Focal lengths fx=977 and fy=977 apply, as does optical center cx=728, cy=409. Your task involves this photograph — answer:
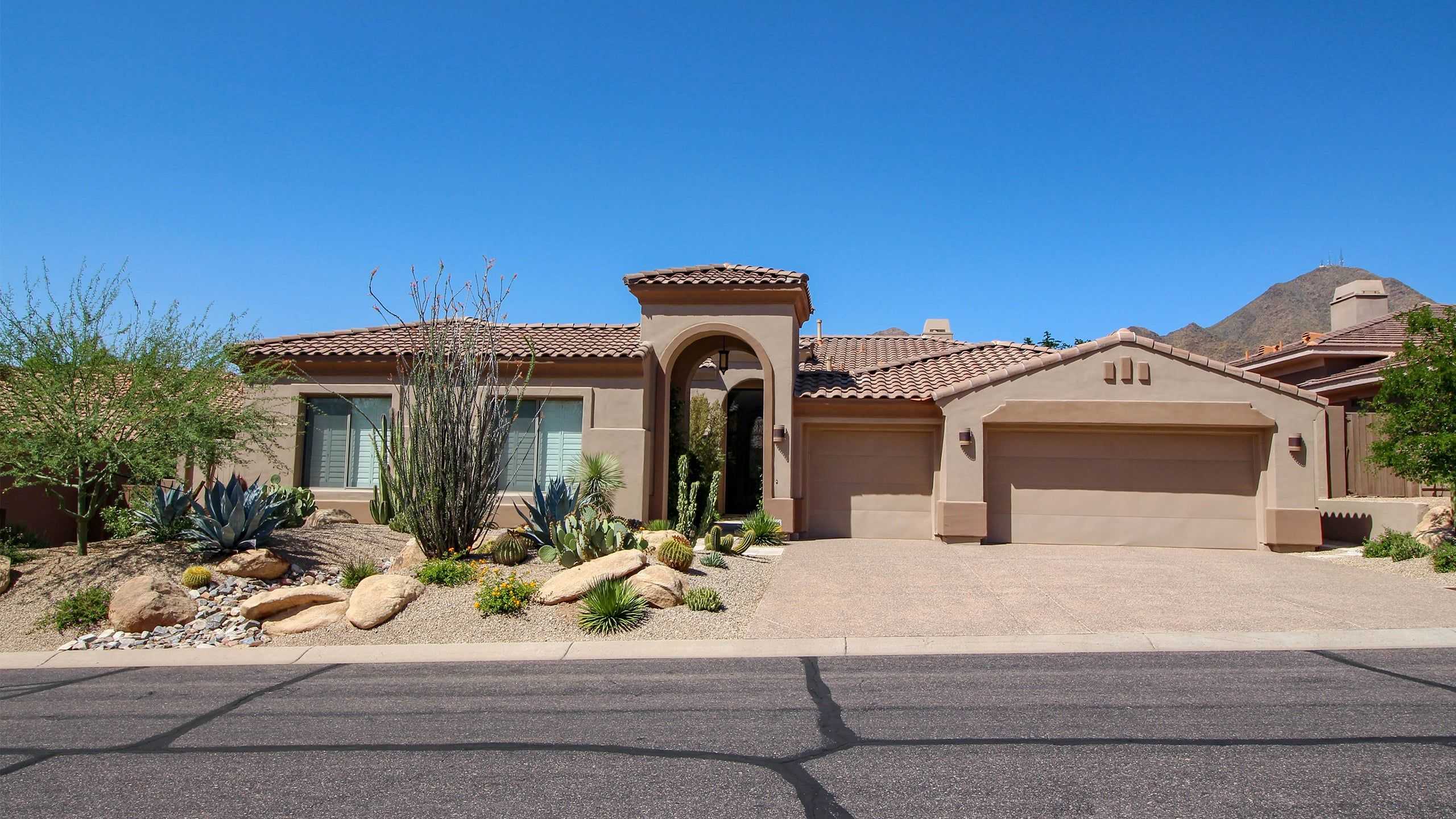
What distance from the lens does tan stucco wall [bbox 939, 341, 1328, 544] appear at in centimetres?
1666

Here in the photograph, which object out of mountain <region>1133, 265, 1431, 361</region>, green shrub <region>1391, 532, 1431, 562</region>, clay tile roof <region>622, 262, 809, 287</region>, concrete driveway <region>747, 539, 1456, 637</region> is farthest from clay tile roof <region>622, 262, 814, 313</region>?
mountain <region>1133, 265, 1431, 361</region>

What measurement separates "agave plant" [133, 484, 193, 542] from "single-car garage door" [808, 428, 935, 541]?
10348 mm

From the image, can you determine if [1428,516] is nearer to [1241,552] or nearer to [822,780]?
[1241,552]

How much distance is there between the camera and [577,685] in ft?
26.8

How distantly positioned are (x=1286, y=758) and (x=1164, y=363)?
12.7 m

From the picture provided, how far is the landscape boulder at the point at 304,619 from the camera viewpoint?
11.0 m

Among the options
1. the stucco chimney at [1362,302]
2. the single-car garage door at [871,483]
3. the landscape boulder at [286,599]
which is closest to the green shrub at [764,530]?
the single-car garage door at [871,483]

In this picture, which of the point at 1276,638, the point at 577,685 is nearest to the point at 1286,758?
the point at 1276,638

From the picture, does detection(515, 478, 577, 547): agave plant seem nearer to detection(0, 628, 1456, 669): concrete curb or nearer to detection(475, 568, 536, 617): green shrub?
detection(475, 568, 536, 617): green shrub

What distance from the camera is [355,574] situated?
1248cm

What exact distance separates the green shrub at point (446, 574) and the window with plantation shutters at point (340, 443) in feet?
22.3

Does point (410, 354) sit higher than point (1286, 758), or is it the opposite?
point (410, 354)

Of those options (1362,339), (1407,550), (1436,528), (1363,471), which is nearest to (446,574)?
(1407,550)

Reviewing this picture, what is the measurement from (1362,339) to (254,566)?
24.2m
